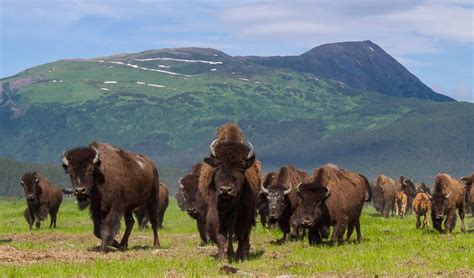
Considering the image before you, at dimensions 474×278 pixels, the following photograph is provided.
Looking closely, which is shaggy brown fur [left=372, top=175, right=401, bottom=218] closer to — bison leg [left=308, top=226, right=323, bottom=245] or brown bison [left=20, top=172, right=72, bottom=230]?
brown bison [left=20, top=172, right=72, bottom=230]

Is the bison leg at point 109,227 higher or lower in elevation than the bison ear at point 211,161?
lower

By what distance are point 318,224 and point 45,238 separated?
354 inches

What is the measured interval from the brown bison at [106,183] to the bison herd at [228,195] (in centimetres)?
2

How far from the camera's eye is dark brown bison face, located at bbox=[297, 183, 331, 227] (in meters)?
21.0

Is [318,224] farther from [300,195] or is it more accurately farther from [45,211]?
[45,211]

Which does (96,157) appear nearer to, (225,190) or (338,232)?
(225,190)

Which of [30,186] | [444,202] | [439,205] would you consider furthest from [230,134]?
[30,186]

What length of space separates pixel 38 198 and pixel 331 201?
18.0 meters

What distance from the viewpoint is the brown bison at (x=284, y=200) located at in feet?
74.7

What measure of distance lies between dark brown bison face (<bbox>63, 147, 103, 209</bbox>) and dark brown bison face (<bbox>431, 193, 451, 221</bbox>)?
470 inches

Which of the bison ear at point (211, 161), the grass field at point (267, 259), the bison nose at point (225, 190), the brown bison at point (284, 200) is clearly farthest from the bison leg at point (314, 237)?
the bison nose at point (225, 190)

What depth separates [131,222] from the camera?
71.1 ft

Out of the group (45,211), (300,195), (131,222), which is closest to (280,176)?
(300,195)

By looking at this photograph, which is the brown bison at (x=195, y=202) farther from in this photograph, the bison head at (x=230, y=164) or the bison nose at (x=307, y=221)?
the bison head at (x=230, y=164)
